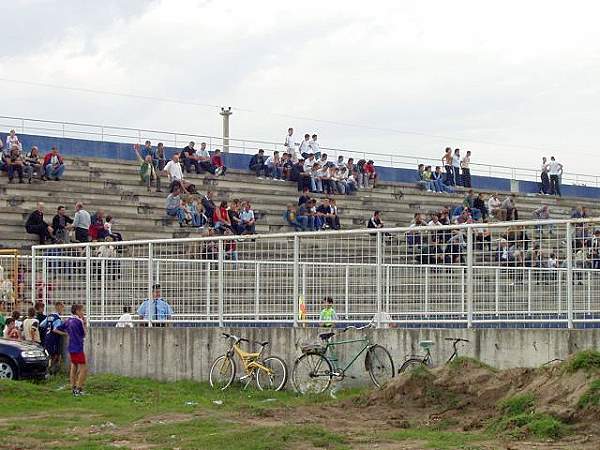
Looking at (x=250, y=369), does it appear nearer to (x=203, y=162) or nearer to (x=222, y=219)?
(x=222, y=219)

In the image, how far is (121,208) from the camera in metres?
38.1

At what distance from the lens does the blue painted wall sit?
42656mm

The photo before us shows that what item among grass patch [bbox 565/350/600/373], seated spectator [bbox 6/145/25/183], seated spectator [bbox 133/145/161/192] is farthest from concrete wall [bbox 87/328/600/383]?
seated spectator [bbox 133/145/161/192]

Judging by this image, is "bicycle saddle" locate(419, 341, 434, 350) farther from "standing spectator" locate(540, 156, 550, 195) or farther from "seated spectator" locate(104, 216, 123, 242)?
"standing spectator" locate(540, 156, 550, 195)

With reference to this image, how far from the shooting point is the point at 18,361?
77.8 feet

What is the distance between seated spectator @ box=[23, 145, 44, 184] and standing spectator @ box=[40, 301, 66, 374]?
12289 mm

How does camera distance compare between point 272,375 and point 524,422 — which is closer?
point 524,422

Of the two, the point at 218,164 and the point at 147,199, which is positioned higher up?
the point at 218,164

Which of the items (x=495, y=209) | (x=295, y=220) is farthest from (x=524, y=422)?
(x=495, y=209)

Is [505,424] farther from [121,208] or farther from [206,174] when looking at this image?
[206,174]

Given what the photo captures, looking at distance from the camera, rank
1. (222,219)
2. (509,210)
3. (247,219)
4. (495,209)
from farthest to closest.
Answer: (495,209) < (509,210) < (247,219) < (222,219)

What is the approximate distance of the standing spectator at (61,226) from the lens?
109 feet

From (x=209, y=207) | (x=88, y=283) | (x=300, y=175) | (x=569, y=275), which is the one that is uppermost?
(x=300, y=175)

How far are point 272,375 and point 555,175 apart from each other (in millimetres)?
33440
